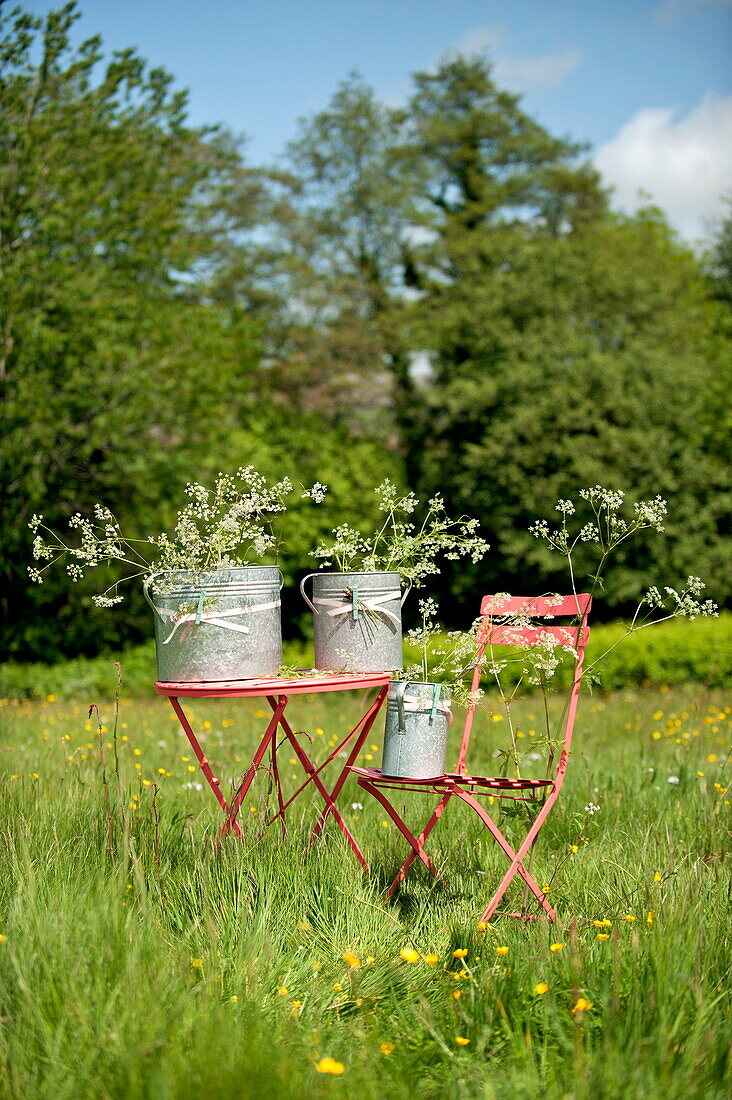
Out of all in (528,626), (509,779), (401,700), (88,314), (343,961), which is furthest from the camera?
(88,314)

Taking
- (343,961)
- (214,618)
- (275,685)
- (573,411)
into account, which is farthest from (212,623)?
(573,411)

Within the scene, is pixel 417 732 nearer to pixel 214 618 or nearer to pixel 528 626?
pixel 528 626

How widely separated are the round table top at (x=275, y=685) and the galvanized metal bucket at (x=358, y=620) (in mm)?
58

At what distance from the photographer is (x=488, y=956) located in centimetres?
251

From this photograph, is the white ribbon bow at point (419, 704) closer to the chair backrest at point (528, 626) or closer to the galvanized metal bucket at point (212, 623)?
the chair backrest at point (528, 626)

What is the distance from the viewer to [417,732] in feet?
9.77

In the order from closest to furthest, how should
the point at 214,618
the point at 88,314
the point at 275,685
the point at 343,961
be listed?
the point at 343,961 < the point at 275,685 < the point at 214,618 < the point at 88,314

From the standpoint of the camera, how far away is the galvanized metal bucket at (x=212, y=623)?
2.91 metres

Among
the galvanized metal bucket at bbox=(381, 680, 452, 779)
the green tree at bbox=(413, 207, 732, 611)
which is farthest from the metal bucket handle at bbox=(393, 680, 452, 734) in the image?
the green tree at bbox=(413, 207, 732, 611)

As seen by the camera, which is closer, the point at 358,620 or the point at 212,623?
the point at 212,623

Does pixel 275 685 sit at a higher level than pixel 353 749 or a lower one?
higher

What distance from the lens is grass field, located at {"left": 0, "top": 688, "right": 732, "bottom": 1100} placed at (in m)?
1.88

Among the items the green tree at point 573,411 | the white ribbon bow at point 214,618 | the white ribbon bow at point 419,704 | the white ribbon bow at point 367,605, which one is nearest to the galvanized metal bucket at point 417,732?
the white ribbon bow at point 419,704

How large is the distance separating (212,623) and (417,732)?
0.72m
